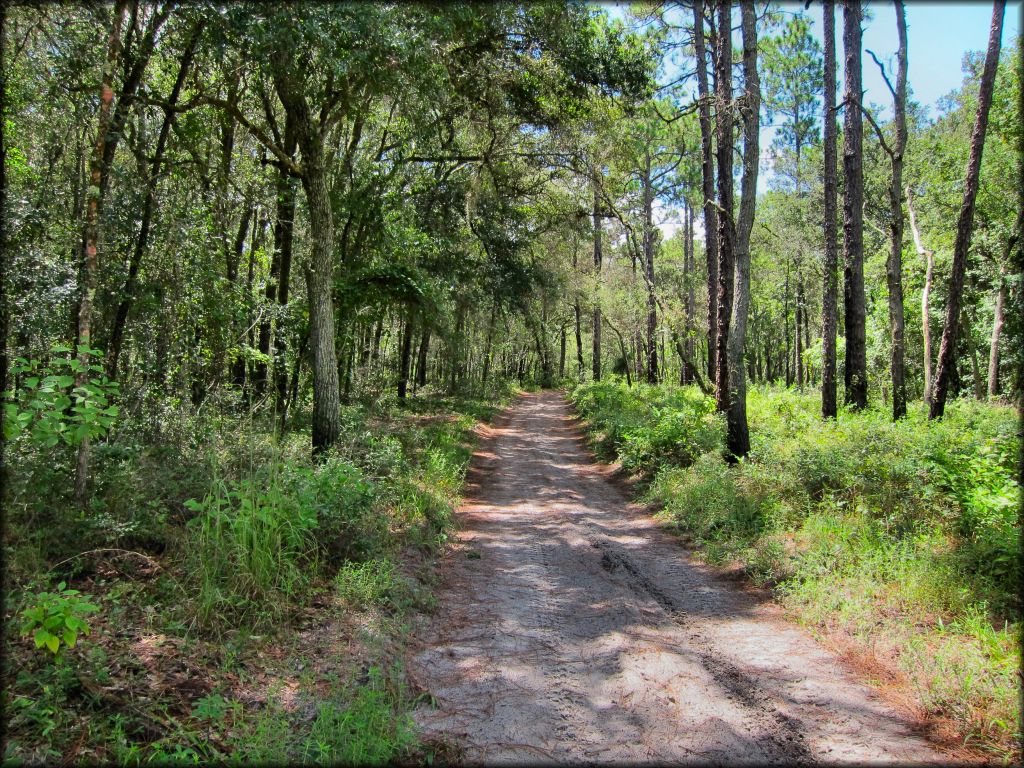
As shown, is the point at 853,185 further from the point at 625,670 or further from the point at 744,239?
the point at 625,670

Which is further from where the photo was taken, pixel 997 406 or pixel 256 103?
pixel 997 406

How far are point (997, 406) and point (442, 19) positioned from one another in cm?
1499

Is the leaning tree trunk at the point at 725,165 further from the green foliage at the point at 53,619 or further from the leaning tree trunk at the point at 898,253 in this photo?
the green foliage at the point at 53,619

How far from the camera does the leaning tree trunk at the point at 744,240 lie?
8.73 meters

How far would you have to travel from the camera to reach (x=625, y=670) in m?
3.87

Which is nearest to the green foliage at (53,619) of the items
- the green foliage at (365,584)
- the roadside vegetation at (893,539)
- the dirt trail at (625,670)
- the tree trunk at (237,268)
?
the dirt trail at (625,670)

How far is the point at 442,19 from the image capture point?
789 cm

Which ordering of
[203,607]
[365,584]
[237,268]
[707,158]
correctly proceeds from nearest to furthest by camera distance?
[203,607] < [365,584] < [237,268] < [707,158]

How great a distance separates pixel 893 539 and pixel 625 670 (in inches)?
133

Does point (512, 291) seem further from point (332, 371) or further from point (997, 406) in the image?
point (997, 406)

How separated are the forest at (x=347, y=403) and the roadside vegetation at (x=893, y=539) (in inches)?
1.3

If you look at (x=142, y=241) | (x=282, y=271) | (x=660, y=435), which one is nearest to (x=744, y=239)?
(x=660, y=435)

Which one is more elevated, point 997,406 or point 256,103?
point 256,103

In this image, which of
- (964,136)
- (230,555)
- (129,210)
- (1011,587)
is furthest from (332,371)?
(964,136)
